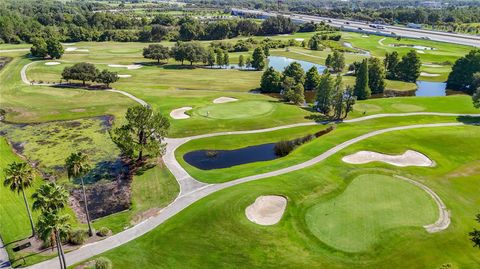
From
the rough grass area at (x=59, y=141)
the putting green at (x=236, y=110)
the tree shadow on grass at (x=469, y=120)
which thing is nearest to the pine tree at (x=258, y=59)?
the putting green at (x=236, y=110)

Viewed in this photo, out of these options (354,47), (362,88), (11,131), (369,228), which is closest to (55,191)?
(369,228)

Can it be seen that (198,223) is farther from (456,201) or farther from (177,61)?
(177,61)

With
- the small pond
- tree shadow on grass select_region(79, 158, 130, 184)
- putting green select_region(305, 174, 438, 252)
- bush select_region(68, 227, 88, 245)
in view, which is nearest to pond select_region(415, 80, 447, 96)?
the small pond

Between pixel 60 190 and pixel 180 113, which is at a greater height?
pixel 60 190

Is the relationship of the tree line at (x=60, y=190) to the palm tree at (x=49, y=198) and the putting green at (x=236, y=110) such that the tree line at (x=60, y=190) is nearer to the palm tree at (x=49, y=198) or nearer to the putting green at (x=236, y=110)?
the palm tree at (x=49, y=198)

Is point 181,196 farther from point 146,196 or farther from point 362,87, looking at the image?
point 362,87

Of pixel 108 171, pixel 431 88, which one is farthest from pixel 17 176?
pixel 431 88
